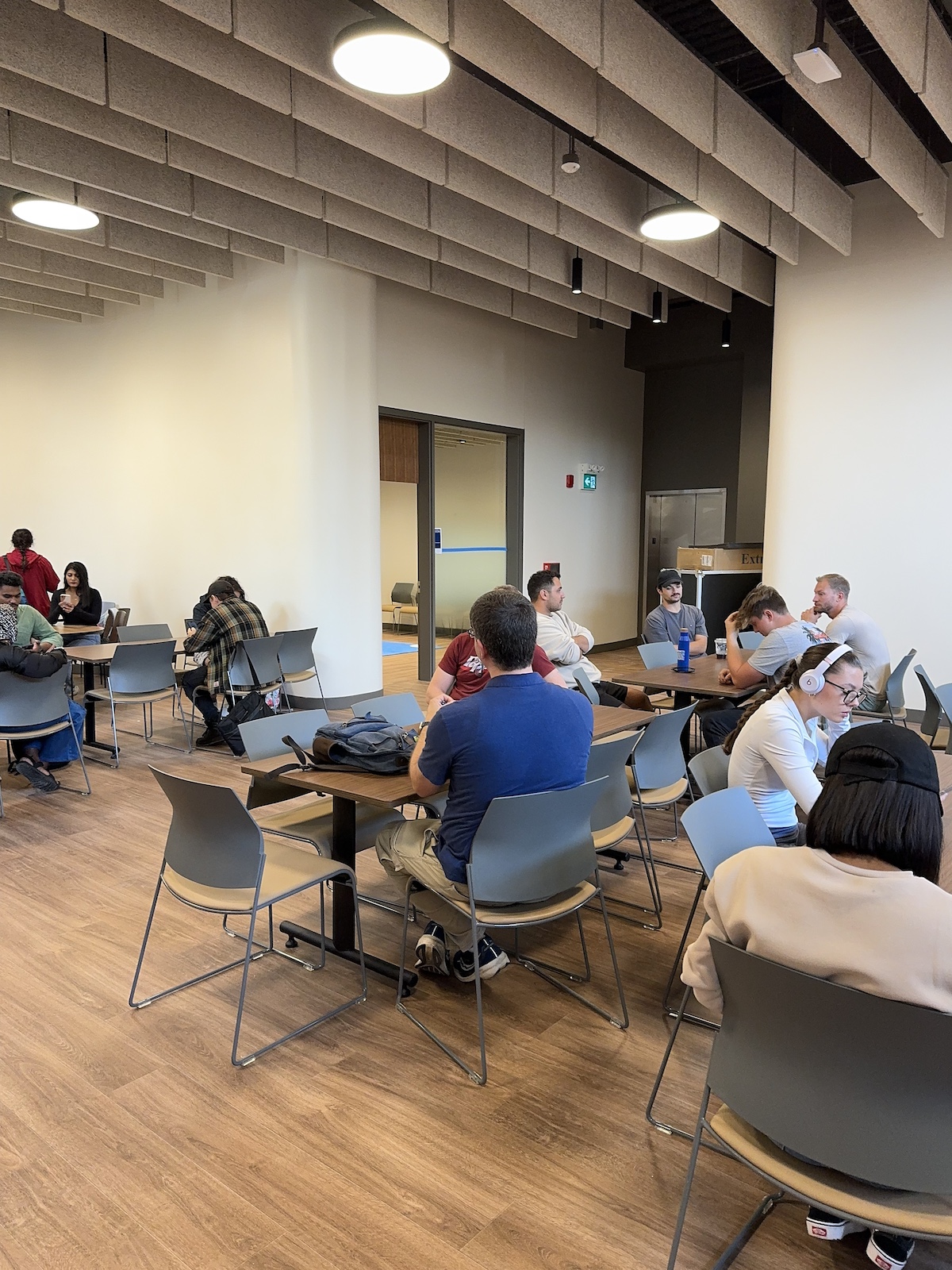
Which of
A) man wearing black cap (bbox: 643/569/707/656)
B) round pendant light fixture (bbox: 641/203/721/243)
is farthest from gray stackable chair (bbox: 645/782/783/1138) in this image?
round pendant light fixture (bbox: 641/203/721/243)

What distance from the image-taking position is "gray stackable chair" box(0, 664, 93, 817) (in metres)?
Answer: 4.96

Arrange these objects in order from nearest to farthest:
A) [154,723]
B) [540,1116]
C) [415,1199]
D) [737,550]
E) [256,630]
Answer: [415,1199] < [540,1116] < [256,630] < [154,723] < [737,550]

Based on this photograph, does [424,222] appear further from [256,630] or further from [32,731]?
[32,731]

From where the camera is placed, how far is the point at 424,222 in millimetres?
5801

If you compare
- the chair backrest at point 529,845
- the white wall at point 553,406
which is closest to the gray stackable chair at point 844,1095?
the chair backrest at point 529,845

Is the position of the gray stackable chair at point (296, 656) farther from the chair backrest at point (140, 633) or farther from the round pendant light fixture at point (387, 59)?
the round pendant light fixture at point (387, 59)

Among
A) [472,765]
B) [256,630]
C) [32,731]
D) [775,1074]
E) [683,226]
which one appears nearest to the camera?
[775,1074]

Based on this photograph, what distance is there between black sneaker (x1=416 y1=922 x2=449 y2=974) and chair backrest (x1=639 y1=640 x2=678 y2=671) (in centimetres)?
293

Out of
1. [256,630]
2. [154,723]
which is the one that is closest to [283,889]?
[256,630]

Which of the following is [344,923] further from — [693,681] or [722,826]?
[693,681]

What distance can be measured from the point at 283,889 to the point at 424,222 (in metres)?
4.74

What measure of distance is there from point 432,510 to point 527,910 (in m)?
6.72

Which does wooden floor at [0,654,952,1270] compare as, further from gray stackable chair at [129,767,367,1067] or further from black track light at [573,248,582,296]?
black track light at [573,248,582,296]

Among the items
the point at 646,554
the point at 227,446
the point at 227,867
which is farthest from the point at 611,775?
the point at 646,554
